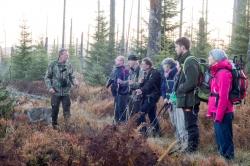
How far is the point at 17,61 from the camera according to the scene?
24859 mm

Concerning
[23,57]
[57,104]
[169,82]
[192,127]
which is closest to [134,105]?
[169,82]

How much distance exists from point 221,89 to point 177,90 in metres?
1.11

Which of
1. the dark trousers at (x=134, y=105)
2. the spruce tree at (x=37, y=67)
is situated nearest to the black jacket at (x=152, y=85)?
the dark trousers at (x=134, y=105)

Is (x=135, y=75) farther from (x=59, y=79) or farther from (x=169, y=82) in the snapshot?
(x=169, y=82)

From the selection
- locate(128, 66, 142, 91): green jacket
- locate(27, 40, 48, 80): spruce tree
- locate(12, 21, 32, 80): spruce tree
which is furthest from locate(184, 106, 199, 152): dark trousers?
locate(12, 21, 32, 80): spruce tree

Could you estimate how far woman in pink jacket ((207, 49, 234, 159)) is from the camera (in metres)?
6.71

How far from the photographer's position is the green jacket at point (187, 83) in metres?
7.34

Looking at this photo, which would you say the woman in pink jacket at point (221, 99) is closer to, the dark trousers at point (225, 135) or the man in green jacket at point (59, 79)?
the dark trousers at point (225, 135)

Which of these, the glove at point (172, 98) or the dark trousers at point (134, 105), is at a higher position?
the glove at point (172, 98)

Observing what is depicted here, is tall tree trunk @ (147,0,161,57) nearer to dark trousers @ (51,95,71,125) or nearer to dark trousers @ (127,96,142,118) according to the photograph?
dark trousers @ (127,96,142,118)

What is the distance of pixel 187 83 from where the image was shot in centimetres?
738

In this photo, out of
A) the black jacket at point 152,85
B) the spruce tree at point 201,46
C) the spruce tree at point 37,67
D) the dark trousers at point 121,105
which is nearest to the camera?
the black jacket at point 152,85

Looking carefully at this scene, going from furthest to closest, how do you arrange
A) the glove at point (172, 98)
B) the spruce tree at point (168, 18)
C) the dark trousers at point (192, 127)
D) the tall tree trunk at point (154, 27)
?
the spruce tree at point (168, 18) → the tall tree trunk at point (154, 27) → the glove at point (172, 98) → the dark trousers at point (192, 127)

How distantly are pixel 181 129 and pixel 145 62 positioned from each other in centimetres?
190
